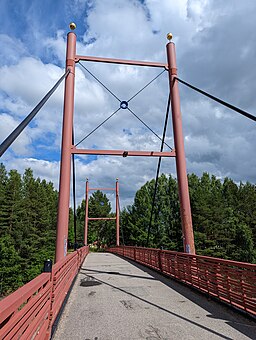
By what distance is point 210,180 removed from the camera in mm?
46312

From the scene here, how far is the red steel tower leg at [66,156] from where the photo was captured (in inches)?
330

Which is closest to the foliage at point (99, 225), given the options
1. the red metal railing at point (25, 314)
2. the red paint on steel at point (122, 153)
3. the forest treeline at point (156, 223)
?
the forest treeline at point (156, 223)

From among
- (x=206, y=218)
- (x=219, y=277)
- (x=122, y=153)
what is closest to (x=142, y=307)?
(x=219, y=277)

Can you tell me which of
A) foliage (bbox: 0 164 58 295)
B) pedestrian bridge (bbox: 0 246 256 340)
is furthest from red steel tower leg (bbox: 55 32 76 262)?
foliage (bbox: 0 164 58 295)

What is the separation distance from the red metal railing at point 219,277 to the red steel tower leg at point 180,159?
0.80 m

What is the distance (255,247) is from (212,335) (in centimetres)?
3523

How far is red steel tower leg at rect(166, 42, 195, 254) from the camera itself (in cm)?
896

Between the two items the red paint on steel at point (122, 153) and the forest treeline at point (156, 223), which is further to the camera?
the forest treeline at point (156, 223)

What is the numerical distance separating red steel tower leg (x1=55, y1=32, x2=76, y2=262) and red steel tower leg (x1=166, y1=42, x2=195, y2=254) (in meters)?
3.81

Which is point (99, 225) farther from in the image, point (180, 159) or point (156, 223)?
point (180, 159)

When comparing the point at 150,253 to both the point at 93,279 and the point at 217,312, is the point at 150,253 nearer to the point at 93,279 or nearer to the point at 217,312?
the point at 93,279

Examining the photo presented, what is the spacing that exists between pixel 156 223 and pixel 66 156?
3045 cm

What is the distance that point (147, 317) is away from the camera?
14.9ft

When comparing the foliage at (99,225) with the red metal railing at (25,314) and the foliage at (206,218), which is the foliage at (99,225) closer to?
the foliage at (206,218)
